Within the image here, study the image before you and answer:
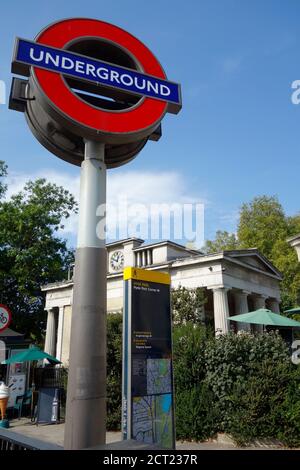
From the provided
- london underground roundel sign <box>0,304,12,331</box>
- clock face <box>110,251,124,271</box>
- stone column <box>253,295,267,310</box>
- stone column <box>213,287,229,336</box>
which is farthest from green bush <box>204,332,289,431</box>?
clock face <box>110,251,124,271</box>

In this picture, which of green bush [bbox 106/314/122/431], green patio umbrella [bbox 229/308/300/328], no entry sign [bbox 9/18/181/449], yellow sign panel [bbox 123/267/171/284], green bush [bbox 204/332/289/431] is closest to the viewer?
no entry sign [bbox 9/18/181/449]

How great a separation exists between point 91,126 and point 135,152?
138 centimetres

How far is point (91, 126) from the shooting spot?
5801mm

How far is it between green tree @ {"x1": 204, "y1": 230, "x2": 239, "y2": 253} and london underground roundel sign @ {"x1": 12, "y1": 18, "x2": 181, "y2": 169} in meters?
38.0

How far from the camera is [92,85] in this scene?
245 inches

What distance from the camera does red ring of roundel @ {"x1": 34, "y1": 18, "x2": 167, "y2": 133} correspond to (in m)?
5.66

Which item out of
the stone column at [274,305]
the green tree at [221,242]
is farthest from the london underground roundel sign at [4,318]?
the green tree at [221,242]

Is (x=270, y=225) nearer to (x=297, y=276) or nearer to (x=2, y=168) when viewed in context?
(x=297, y=276)

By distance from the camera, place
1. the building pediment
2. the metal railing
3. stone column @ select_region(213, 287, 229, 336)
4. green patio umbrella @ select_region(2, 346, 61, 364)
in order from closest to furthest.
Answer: the metal railing → green patio umbrella @ select_region(2, 346, 61, 364) → stone column @ select_region(213, 287, 229, 336) → the building pediment

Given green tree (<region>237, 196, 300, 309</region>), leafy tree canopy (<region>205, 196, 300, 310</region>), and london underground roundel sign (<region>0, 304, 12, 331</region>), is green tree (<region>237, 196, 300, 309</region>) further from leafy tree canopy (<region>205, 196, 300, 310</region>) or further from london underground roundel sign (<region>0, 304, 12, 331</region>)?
london underground roundel sign (<region>0, 304, 12, 331</region>)

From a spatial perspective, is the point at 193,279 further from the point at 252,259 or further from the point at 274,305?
the point at 274,305

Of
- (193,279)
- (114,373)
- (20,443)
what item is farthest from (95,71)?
(193,279)

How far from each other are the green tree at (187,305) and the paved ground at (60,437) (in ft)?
30.0

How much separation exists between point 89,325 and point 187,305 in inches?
608
